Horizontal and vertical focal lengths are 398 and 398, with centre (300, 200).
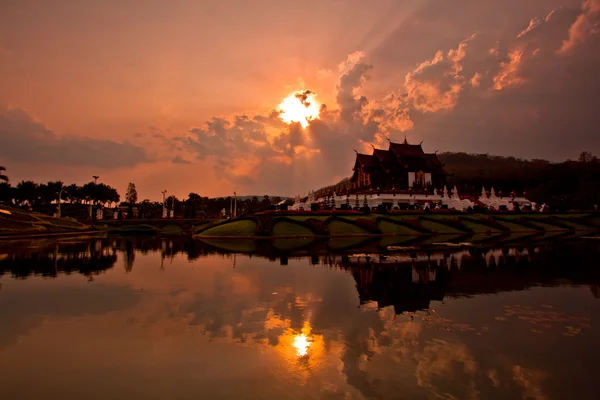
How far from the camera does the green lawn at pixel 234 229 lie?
148 ft

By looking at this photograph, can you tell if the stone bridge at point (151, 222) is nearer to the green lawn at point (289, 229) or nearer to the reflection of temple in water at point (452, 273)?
the green lawn at point (289, 229)

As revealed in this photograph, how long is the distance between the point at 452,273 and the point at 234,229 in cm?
3095

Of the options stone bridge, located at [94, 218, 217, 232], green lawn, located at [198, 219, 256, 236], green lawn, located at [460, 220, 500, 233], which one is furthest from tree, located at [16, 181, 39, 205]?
green lawn, located at [460, 220, 500, 233]

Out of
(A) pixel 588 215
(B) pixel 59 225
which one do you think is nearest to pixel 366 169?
(A) pixel 588 215

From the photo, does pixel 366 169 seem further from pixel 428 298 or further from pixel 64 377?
pixel 64 377

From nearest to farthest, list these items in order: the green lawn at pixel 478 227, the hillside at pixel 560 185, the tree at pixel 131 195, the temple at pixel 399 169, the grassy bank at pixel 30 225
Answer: the grassy bank at pixel 30 225 < the green lawn at pixel 478 227 < the temple at pixel 399 169 < the hillside at pixel 560 185 < the tree at pixel 131 195

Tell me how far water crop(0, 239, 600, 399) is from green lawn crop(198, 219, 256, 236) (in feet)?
83.6

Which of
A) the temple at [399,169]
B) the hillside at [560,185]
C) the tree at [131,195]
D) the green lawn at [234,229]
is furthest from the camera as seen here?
the tree at [131,195]

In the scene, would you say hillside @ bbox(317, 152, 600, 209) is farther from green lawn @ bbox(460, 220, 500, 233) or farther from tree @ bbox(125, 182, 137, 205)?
tree @ bbox(125, 182, 137, 205)

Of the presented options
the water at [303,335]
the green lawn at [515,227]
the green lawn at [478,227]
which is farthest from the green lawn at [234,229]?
the green lawn at [515,227]

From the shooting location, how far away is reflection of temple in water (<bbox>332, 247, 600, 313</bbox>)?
14.4 meters

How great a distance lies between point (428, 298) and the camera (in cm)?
1366

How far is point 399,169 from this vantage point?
71.3m

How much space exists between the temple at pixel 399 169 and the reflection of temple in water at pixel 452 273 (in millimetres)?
43000
